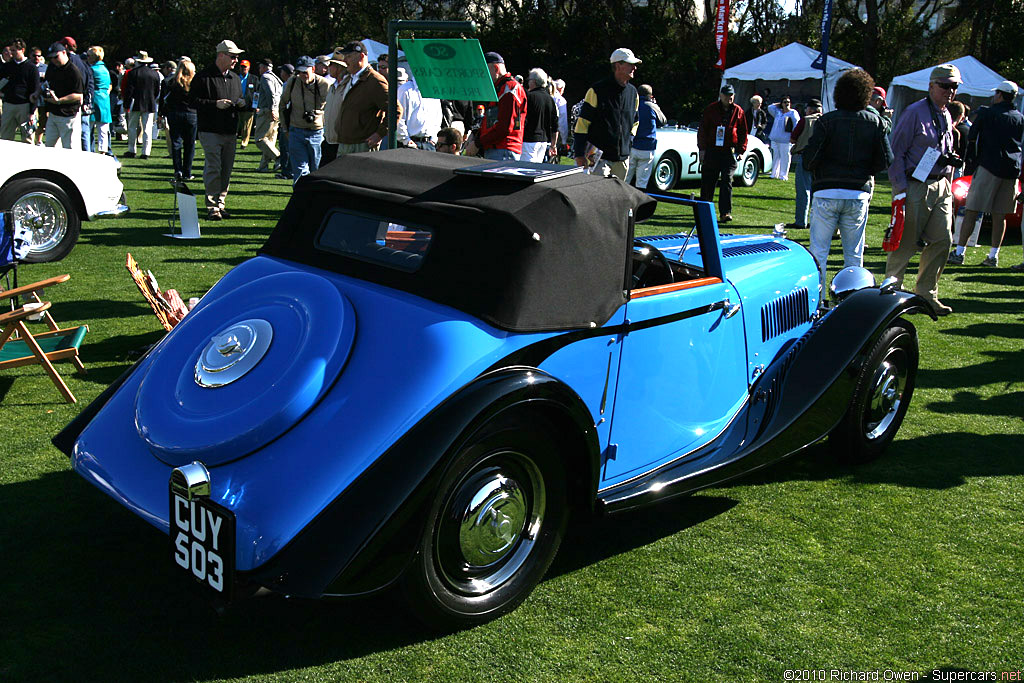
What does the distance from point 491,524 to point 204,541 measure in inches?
38.8

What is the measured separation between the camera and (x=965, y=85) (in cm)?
2333

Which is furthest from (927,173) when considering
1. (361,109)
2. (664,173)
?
(664,173)

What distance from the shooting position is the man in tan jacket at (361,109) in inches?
368

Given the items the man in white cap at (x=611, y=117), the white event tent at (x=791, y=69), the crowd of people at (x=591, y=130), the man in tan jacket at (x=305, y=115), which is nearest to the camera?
the crowd of people at (x=591, y=130)

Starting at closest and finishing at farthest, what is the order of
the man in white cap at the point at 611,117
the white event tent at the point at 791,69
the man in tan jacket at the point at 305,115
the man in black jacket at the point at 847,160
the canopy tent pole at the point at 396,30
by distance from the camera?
the canopy tent pole at the point at 396,30 < the man in black jacket at the point at 847,160 < the man in white cap at the point at 611,117 < the man in tan jacket at the point at 305,115 < the white event tent at the point at 791,69

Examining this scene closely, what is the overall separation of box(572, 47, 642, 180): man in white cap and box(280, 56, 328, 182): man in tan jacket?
137 inches

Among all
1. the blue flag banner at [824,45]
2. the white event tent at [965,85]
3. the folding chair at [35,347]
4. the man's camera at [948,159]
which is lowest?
the folding chair at [35,347]

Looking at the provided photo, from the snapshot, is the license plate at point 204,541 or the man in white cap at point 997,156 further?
the man in white cap at point 997,156

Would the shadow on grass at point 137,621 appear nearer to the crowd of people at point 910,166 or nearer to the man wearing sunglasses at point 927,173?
the crowd of people at point 910,166

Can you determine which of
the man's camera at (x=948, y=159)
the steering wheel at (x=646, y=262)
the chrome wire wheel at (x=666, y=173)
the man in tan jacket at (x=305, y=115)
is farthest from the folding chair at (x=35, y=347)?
the chrome wire wheel at (x=666, y=173)

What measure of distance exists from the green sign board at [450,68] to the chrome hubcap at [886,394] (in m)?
2.86

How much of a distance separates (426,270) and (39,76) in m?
14.5

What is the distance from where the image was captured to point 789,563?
3814 mm

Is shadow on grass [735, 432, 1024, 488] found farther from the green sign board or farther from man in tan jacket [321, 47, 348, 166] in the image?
man in tan jacket [321, 47, 348, 166]
